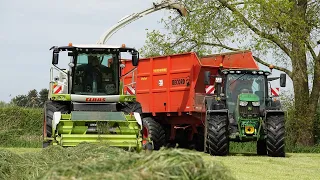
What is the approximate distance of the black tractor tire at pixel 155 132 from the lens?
729 inches

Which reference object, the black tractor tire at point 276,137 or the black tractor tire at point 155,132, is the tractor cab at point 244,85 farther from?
the black tractor tire at point 155,132

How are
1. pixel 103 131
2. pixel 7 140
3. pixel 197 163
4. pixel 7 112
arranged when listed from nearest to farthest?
1. pixel 197 163
2. pixel 103 131
3. pixel 7 140
4. pixel 7 112

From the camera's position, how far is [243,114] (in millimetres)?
16016

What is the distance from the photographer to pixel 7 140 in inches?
820

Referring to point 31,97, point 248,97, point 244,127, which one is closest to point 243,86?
point 248,97

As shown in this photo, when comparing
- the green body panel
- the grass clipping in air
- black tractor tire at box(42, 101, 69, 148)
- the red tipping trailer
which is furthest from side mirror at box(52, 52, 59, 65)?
the grass clipping in air

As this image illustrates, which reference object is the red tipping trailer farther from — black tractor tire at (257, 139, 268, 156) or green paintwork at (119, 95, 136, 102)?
green paintwork at (119, 95, 136, 102)

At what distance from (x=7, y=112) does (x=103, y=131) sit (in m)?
13.7

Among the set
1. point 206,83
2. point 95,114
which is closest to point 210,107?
point 206,83

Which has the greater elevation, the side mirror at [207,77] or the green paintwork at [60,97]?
the side mirror at [207,77]

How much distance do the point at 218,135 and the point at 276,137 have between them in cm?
141

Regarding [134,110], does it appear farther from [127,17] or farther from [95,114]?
[127,17]

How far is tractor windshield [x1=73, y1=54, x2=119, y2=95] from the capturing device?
45.1 ft

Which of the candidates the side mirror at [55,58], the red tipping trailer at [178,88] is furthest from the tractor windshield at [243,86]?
the side mirror at [55,58]
